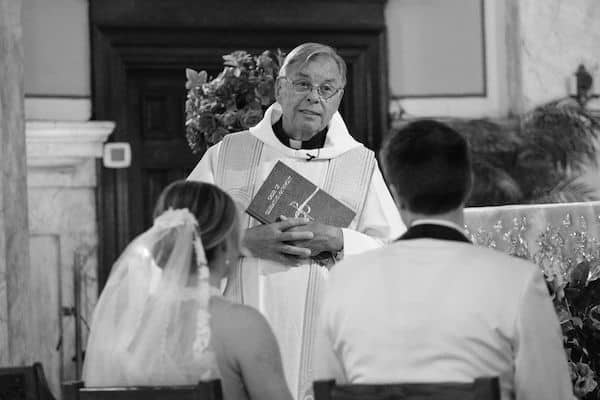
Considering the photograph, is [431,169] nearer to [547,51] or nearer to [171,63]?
[171,63]

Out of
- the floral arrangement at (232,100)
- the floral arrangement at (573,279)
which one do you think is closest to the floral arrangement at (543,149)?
the floral arrangement at (232,100)

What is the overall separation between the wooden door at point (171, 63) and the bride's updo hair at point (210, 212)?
17.9 ft

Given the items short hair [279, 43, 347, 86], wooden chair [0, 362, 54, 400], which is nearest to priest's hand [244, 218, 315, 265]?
short hair [279, 43, 347, 86]

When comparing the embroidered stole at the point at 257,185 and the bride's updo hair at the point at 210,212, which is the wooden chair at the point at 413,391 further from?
the embroidered stole at the point at 257,185

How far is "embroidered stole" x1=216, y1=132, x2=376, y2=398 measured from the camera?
4.69 meters

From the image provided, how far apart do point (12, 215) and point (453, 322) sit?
3.60m

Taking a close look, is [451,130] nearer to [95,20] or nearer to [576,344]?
[576,344]

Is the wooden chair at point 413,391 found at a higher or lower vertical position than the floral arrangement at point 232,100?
lower

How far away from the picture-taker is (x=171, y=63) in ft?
29.0

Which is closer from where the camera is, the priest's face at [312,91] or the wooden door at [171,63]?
the priest's face at [312,91]

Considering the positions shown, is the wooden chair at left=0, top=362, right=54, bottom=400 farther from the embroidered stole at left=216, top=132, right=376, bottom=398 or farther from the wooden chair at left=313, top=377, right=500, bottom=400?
the embroidered stole at left=216, top=132, right=376, bottom=398

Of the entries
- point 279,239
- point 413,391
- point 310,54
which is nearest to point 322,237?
point 279,239

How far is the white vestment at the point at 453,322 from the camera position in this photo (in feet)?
8.94

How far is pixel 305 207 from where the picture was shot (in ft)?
15.3
